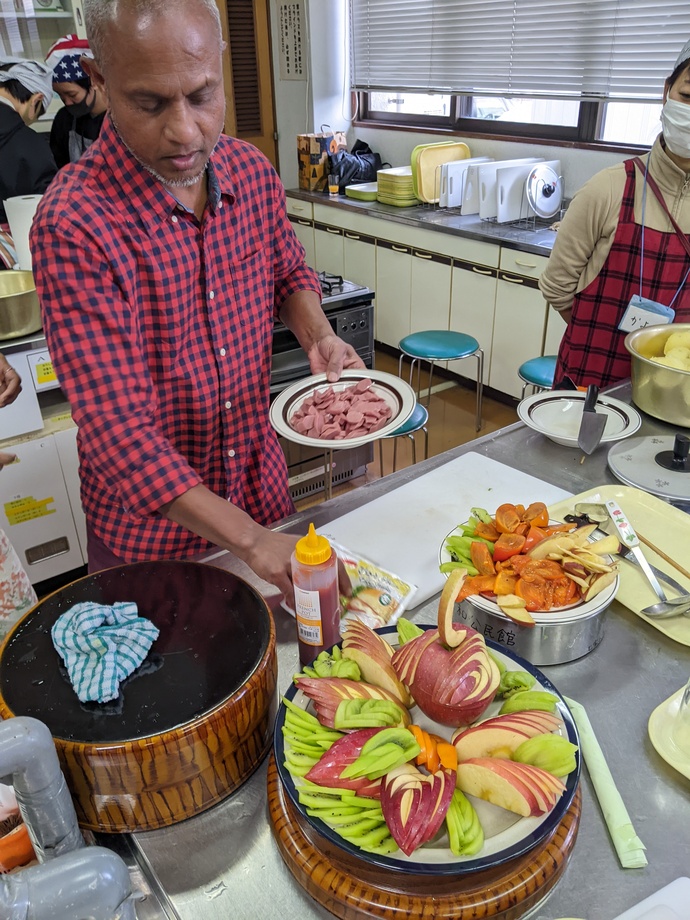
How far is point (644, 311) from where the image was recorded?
6.48ft

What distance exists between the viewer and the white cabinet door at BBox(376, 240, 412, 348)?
4.54 metres

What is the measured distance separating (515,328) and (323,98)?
286cm

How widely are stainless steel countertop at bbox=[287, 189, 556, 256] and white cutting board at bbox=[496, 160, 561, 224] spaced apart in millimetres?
52

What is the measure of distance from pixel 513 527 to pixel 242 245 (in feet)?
2.50

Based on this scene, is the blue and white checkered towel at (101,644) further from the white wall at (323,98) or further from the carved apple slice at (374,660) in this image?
the white wall at (323,98)

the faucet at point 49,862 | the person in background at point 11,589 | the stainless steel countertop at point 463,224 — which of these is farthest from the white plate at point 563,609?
the stainless steel countertop at point 463,224

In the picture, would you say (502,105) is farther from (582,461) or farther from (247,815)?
(247,815)

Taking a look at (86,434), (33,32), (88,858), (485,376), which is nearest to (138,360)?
(86,434)

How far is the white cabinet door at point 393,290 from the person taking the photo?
179 inches

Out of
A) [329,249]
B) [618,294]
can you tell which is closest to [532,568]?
[618,294]

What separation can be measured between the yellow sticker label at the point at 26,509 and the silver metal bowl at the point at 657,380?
2076 mm

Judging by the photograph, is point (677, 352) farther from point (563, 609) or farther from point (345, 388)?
point (563, 609)

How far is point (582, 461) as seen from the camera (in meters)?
1.53

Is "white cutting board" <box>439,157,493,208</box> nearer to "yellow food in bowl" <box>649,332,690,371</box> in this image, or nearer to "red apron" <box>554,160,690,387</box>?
"red apron" <box>554,160,690,387</box>
